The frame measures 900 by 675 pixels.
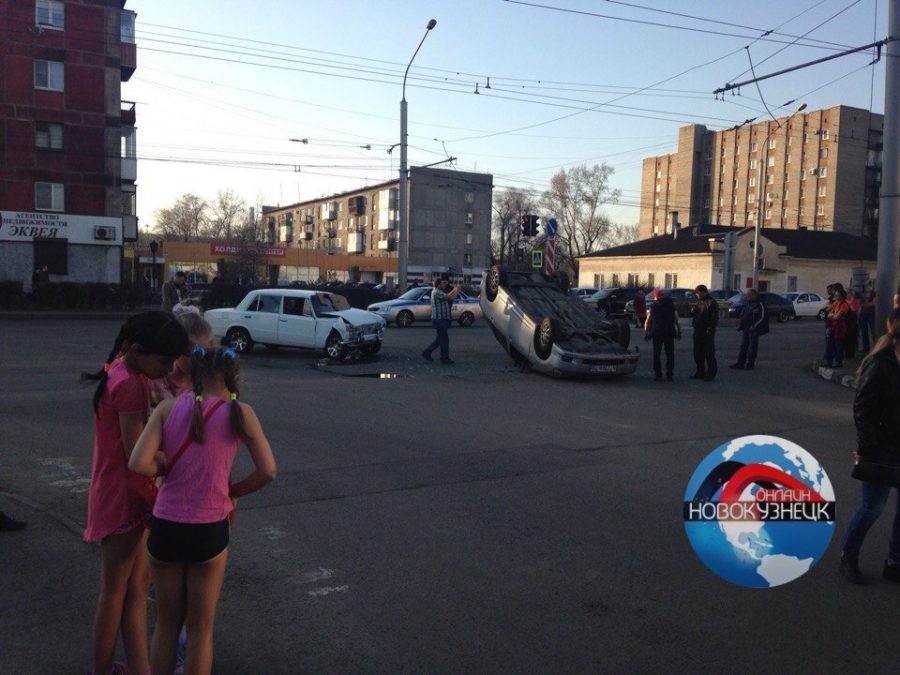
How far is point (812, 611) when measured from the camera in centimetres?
450

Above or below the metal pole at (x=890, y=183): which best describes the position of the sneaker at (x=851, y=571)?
below

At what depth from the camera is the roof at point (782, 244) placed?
5681cm

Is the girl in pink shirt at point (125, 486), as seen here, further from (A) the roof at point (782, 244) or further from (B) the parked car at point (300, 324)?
(A) the roof at point (782, 244)

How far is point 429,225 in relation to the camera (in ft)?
286

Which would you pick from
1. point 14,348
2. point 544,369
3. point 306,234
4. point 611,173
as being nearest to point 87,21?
point 14,348

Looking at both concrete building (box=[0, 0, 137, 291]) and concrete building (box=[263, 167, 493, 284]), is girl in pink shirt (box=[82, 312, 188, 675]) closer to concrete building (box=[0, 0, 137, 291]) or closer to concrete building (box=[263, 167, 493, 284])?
concrete building (box=[0, 0, 137, 291])

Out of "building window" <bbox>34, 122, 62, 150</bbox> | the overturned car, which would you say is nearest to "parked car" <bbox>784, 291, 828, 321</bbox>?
the overturned car

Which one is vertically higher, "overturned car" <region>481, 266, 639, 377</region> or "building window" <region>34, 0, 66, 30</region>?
"building window" <region>34, 0, 66, 30</region>

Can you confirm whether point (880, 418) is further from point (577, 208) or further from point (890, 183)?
point (577, 208)

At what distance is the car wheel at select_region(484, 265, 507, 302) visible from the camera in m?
16.8

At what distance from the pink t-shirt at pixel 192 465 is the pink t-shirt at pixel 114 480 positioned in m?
0.35

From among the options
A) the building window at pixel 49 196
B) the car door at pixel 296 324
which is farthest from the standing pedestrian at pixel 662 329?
the building window at pixel 49 196

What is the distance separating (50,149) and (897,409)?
4065 centimetres

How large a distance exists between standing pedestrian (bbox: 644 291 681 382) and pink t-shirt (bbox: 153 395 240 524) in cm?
1296
